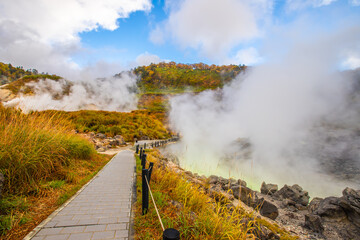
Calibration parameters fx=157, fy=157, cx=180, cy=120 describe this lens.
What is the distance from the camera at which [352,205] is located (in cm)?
512

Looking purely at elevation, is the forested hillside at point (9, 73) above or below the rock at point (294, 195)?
above

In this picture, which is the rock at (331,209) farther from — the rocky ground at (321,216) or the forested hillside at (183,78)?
the forested hillside at (183,78)

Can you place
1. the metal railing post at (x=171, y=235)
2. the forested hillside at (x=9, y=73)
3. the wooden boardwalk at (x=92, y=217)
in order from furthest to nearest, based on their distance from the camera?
the forested hillside at (x=9, y=73), the wooden boardwalk at (x=92, y=217), the metal railing post at (x=171, y=235)

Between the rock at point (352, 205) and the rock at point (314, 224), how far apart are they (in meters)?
1.11

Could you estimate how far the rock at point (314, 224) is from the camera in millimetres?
4965

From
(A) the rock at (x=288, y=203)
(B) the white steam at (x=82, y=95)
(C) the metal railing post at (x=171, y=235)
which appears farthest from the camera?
(B) the white steam at (x=82, y=95)

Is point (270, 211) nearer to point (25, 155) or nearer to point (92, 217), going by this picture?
point (92, 217)

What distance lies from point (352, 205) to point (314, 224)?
1.42 m

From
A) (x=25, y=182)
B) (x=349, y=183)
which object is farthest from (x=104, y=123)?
(x=349, y=183)

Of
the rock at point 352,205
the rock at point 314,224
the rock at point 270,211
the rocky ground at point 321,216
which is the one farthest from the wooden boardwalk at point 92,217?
the rock at point 352,205

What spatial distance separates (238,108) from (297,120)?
7.76 metres

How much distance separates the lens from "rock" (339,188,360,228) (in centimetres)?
501

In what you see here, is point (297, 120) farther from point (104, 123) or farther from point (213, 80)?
point (213, 80)

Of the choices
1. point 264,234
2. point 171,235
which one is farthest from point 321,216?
point 171,235
